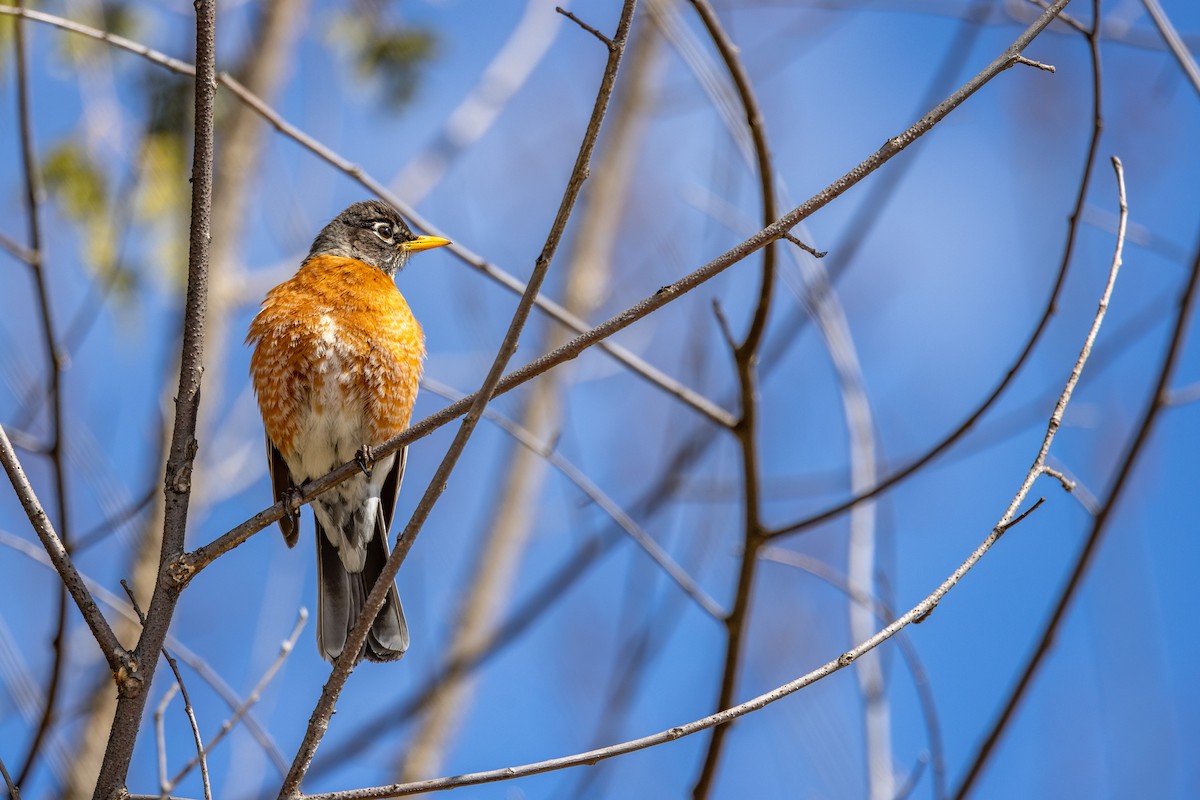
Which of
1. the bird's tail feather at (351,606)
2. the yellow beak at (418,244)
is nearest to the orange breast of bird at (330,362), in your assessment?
the bird's tail feather at (351,606)

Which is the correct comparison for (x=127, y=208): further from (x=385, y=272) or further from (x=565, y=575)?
(x=565, y=575)

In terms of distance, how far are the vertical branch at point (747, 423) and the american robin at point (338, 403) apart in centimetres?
124

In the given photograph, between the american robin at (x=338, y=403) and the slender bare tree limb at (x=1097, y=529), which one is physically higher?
the american robin at (x=338, y=403)

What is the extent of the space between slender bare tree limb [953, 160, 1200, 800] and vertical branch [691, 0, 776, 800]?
0.66 m

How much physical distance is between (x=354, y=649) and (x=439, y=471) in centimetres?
40

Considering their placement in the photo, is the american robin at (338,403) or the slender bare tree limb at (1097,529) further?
the american robin at (338,403)

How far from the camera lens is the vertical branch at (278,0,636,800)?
80.3 inches

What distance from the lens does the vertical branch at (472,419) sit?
6.69ft

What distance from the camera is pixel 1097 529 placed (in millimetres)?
3023

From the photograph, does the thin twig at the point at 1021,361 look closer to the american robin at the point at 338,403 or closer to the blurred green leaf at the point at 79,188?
the american robin at the point at 338,403

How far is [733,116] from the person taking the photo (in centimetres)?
443

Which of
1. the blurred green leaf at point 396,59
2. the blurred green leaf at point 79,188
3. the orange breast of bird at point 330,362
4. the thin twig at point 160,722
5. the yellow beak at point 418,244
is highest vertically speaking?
the blurred green leaf at point 396,59

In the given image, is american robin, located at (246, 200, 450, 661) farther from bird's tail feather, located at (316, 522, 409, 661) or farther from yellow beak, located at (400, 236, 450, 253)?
yellow beak, located at (400, 236, 450, 253)

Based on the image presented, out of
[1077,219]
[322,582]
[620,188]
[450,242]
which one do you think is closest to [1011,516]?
[1077,219]
